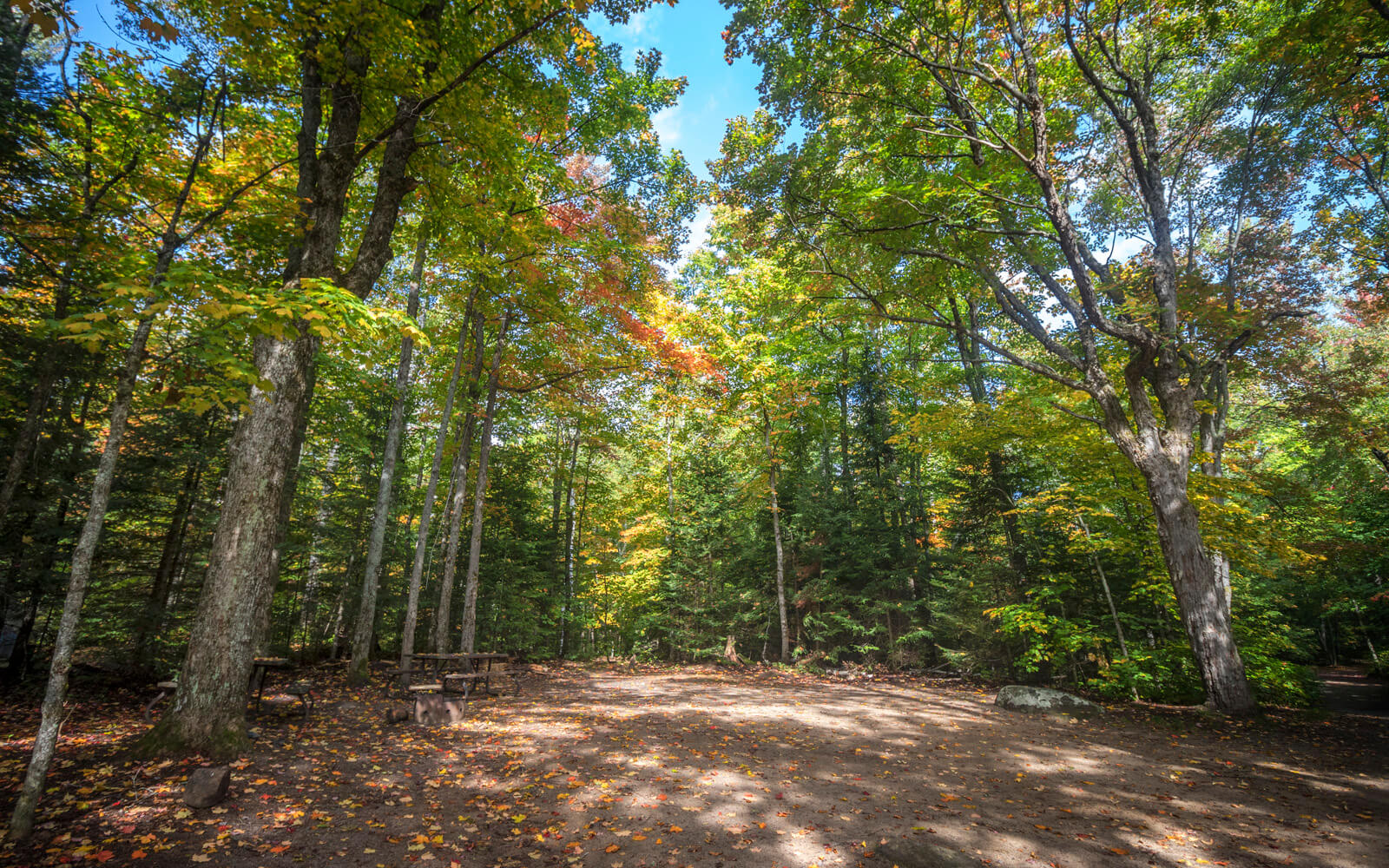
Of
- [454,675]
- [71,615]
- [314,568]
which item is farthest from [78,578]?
[314,568]

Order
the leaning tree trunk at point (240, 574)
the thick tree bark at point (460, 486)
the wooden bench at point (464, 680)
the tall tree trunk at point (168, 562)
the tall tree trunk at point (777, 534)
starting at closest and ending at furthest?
the leaning tree trunk at point (240, 574) → the wooden bench at point (464, 680) → the tall tree trunk at point (168, 562) → the thick tree bark at point (460, 486) → the tall tree trunk at point (777, 534)

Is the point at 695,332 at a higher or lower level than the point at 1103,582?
higher

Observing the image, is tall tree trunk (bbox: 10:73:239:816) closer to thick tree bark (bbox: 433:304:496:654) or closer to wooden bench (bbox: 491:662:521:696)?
wooden bench (bbox: 491:662:521:696)

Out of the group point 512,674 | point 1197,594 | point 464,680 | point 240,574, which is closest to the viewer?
point 240,574

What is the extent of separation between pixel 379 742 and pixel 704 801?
158 inches

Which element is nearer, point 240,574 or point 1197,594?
point 240,574

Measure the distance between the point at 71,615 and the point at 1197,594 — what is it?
13.3 meters

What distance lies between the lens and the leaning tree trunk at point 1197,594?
779 cm

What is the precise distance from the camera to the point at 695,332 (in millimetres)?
16109

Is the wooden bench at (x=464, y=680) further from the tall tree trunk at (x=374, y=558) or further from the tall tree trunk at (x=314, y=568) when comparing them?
the tall tree trunk at (x=314, y=568)

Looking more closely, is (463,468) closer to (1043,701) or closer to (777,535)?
(777,535)

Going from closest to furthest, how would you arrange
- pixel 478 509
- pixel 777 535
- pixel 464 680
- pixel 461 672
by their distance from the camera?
pixel 464 680 < pixel 461 672 < pixel 478 509 < pixel 777 535

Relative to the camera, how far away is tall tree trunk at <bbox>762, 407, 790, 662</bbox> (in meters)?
14.5

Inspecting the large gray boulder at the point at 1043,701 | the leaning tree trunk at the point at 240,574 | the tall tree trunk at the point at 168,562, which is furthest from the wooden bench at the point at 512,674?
the large gray boulder at the point at 1043,701
